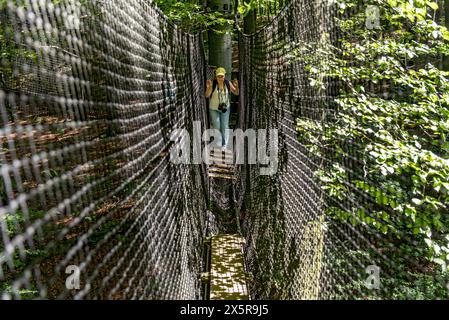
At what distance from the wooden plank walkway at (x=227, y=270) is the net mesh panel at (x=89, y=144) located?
579mm

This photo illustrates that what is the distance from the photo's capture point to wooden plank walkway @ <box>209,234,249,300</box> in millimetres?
2688

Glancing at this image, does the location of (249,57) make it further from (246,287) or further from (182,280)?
(182,280)

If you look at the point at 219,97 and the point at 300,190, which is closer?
the point at 300,190

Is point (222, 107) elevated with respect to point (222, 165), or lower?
elevated

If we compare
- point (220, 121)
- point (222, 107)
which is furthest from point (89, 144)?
point (220, 121)

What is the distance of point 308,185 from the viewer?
2.27 m

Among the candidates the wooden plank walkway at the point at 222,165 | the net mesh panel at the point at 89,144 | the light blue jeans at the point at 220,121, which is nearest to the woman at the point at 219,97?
the light blue jeans at the point at 220,121

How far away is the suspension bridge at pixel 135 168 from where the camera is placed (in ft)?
2.89

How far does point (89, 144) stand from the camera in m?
1.08

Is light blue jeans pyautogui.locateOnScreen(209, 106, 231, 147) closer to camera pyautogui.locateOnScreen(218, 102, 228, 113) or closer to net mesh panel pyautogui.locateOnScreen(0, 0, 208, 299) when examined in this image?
camera pyautogui.locateOnScreen(218, 102, 228, 113)

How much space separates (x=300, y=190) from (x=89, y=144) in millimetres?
1517

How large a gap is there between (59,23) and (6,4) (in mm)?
222

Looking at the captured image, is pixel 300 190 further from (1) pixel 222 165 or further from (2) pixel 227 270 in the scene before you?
(1) pixel 222 165
